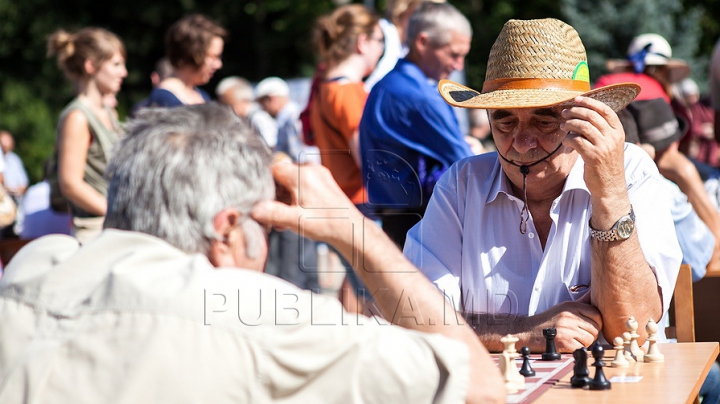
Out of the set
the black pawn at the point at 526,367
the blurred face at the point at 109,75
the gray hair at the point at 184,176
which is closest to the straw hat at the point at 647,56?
the blurred face at the point at 109,75

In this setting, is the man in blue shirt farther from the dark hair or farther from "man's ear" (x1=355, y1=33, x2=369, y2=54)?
the dark hair

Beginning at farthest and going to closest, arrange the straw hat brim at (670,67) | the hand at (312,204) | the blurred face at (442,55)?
1. the straw hat brim at (670,67)
2. the blurred face at (442,55)
3. the hand at (312,204)

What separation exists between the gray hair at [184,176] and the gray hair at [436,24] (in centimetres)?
304

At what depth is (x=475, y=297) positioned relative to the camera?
285 cm

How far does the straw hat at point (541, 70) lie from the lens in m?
2.82

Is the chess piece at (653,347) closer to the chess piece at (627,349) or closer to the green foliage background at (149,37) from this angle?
the chess piece at (627,349)

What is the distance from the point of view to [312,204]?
1.89 m

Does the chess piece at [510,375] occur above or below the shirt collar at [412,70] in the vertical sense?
below

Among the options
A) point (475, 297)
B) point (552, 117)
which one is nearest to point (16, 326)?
point (475, 297)

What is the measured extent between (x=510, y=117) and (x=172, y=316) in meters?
1.60

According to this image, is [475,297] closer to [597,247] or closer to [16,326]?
[597,247]

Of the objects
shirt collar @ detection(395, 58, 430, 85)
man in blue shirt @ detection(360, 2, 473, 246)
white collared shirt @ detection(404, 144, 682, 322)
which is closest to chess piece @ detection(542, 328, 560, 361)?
white collared shirt @ detection(404, 144, 682, 322)

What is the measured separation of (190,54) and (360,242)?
12.3 feet

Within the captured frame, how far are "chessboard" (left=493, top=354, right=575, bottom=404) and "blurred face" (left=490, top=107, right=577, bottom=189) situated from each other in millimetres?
599
